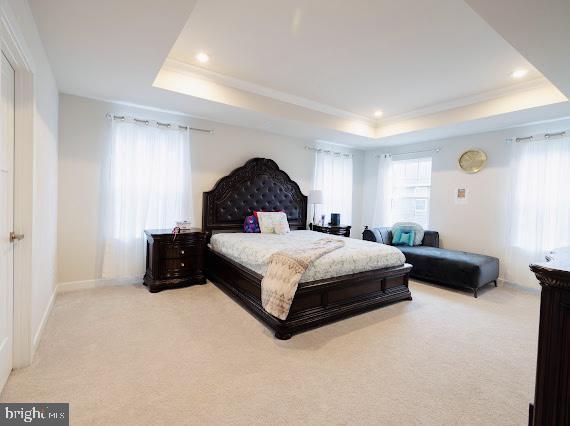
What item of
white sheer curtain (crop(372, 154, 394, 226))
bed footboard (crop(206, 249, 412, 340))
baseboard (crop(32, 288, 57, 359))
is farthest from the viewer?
white sheer curtain (crop(372, 154, 394, 226))

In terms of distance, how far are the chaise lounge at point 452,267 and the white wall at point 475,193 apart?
0.48 meters

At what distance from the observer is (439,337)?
2670 mm

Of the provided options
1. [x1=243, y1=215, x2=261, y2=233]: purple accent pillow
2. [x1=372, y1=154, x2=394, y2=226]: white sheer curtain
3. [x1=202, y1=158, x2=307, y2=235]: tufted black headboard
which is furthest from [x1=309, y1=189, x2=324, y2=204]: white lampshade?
[x1=372, y1=154, x2=394, y2=226]: white sheer curtain

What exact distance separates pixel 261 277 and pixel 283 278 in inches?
16.4

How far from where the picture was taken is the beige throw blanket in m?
2.51

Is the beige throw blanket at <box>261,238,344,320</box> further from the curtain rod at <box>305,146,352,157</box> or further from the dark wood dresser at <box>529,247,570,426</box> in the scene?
the curtain rod at <box>305,146,352,157</box>

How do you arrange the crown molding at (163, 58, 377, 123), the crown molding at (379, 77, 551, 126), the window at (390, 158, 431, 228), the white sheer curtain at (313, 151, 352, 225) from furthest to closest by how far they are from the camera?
the white sheer curtain at (313, 151, 352, 225) < the window at (390, 158, 431, 228) < the crown molding at (379, 77, 551, 126) < the crown molding at (163, 58, 377, 123)

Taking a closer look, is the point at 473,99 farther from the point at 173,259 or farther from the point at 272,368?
the point at 173,259

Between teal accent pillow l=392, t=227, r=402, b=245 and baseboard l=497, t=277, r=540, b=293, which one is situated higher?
teal accent pillow l=392, t=227, r=402, b=245

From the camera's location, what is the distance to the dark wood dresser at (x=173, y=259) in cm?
365

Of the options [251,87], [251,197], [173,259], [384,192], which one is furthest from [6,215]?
[384,192]

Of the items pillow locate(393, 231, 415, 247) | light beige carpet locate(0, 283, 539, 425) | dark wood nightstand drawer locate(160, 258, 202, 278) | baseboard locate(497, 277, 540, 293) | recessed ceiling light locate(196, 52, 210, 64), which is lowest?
light beige carpet locate(0, 283, 539, 425)

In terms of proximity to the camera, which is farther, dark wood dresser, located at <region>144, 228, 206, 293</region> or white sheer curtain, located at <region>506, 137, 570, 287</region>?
white sheer curtain, located at <region>506, 137, 570, 287</region>

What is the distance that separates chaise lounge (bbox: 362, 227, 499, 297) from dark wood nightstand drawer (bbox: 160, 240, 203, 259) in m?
3.24
